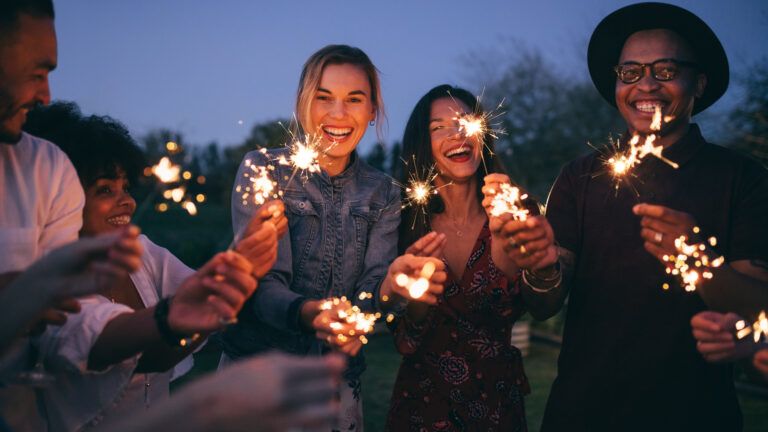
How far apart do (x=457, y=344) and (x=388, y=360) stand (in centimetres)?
579

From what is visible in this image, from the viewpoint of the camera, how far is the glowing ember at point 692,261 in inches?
114

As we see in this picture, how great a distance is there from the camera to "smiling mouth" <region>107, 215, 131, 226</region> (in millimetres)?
3123

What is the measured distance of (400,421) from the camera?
3830 millimetres

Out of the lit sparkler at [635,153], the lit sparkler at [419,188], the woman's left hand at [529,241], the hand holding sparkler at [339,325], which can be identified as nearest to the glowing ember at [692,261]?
the woman's left hand at [529,241]

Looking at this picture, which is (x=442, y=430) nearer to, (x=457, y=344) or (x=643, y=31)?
(x=457, y=344)

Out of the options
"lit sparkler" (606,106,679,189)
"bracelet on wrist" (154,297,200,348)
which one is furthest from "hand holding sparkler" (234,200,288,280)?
"lit sparkler" (606,106,679,189)

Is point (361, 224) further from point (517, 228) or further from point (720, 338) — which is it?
point (720, 338)

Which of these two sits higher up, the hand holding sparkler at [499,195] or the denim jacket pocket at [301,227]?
the hand holding sparkler at [499,195]

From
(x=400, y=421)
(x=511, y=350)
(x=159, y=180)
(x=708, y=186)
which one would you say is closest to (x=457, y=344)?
(x=511, y=350)

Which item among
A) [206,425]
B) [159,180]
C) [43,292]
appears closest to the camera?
[206,425]

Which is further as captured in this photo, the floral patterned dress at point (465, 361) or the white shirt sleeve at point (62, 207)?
the floral patterned dress at point (465, 361)

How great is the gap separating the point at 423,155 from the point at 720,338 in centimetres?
225

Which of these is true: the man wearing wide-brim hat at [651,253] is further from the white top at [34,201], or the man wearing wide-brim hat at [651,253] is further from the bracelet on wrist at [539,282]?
the white top at [34,201]

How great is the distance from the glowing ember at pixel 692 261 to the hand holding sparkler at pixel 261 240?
1921 mm
